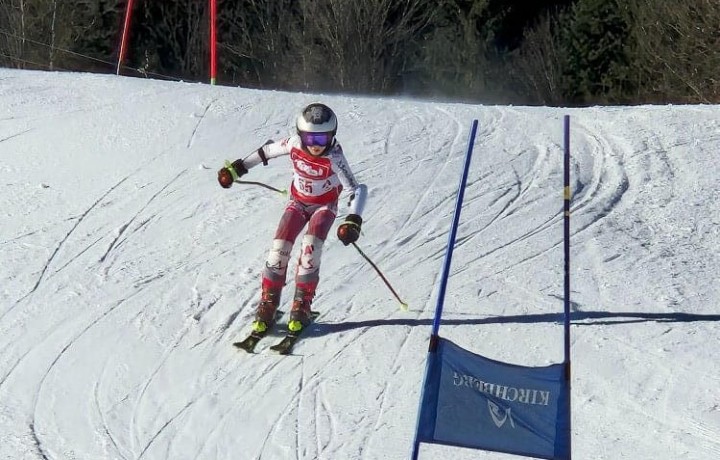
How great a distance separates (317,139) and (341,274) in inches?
66.4

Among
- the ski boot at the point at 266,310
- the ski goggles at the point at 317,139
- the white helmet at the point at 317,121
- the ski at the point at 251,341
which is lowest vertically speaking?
the ski at the point at 251,341

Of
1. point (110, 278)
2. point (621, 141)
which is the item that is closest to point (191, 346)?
point (110, 278)

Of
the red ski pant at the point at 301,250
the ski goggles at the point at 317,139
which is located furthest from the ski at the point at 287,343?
the ski goggles at the point at 317,139

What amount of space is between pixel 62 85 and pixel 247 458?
9510 millimetres

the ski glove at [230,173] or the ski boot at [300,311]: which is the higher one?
the ski glove at [230,173]

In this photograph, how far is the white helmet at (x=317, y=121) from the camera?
929 centimetres

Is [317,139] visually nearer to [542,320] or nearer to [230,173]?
[230,173]

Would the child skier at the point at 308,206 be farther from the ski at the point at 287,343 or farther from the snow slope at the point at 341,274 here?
A: the snow slope at the point at 341,274

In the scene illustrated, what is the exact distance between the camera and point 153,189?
12664 millimetres

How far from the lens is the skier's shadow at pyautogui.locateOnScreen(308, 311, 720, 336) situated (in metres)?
9.60

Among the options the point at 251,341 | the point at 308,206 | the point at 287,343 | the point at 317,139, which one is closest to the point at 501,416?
the point at 287,343

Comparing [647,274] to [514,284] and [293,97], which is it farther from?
[293,97]

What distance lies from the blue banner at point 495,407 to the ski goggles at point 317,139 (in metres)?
3.05

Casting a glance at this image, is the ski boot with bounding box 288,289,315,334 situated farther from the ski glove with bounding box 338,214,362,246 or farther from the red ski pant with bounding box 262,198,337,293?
the ski glove with bounding box 338,214,362,246
